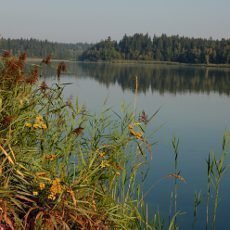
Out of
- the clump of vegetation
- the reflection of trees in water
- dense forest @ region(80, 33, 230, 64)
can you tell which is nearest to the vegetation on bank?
the clump of vegetation

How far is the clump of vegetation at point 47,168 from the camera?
3.25 m

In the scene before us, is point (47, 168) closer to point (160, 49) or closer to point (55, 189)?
point (55, 189)

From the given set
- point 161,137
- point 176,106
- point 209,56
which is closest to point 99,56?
point 209,56

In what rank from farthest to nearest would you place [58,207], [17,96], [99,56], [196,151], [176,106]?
[99,56], [176,106], [196,151], [17,96], [58,207]

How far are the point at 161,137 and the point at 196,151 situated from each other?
6.77 ft

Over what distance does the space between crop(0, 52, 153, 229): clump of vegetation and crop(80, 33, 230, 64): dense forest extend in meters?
125

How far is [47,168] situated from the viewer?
367 centimetres

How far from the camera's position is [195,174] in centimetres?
1196

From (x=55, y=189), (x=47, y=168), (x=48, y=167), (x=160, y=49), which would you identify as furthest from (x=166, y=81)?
(x=160, y=49)

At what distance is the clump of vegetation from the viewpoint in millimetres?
3250

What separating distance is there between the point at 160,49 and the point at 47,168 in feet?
510

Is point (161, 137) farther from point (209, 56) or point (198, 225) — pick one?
point (209, 56)

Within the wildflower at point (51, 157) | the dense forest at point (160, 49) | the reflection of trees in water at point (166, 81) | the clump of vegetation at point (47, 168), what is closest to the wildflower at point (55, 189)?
the clump of vegetation at point (47, 168)

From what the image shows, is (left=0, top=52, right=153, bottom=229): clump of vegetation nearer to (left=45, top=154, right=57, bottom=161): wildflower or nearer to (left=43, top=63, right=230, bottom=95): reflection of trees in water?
(left=45, top=154, right=57, bottom=161): wildflower
